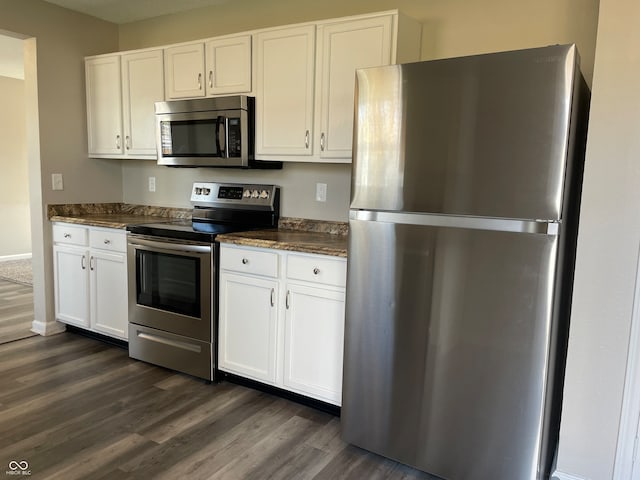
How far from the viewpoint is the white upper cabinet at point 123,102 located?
3.38 metres

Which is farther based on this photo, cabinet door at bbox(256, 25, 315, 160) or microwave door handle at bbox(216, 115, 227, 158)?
microwave door handle at bbox(216, 115, 227, 158)

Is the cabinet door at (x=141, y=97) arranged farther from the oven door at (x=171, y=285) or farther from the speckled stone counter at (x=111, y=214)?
the oven door at (x=171, y=285)

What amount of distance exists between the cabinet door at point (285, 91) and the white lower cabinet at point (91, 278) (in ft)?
4.00

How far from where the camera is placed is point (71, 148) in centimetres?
369

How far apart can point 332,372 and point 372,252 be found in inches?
30.8

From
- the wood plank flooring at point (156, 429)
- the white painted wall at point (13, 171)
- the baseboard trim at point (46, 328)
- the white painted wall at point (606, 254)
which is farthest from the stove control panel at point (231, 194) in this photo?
the white painted wall at point (13, 171)

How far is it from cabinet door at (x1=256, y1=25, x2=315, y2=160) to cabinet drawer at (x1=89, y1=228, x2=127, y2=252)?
3.70 feet

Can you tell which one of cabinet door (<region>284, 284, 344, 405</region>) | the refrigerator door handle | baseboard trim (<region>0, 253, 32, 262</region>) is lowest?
baseboard trim (<region>0, 253, 32, 262</region>)

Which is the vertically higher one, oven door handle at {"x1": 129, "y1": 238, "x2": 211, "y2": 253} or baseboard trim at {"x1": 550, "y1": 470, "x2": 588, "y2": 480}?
oven door handle at {"x1": 129, "y1": 238, "x2": 211, "y2": 253}

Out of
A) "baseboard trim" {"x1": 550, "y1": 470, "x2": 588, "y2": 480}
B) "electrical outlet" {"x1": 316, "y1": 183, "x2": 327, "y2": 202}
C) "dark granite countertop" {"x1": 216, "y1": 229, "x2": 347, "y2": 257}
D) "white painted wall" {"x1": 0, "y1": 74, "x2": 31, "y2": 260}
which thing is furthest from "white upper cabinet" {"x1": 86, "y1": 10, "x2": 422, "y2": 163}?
"white painted wall" {"x1": 0, "y1": 74, "x2": 31, "y2": 260}

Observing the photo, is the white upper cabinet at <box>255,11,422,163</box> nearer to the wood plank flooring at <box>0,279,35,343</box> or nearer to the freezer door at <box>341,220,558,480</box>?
the freezer door at <box>341,220,558,480</box>

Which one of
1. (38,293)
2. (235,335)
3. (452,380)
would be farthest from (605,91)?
(38,293)

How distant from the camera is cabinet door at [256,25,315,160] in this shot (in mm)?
2713

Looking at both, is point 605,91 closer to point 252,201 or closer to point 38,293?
point 252,201
